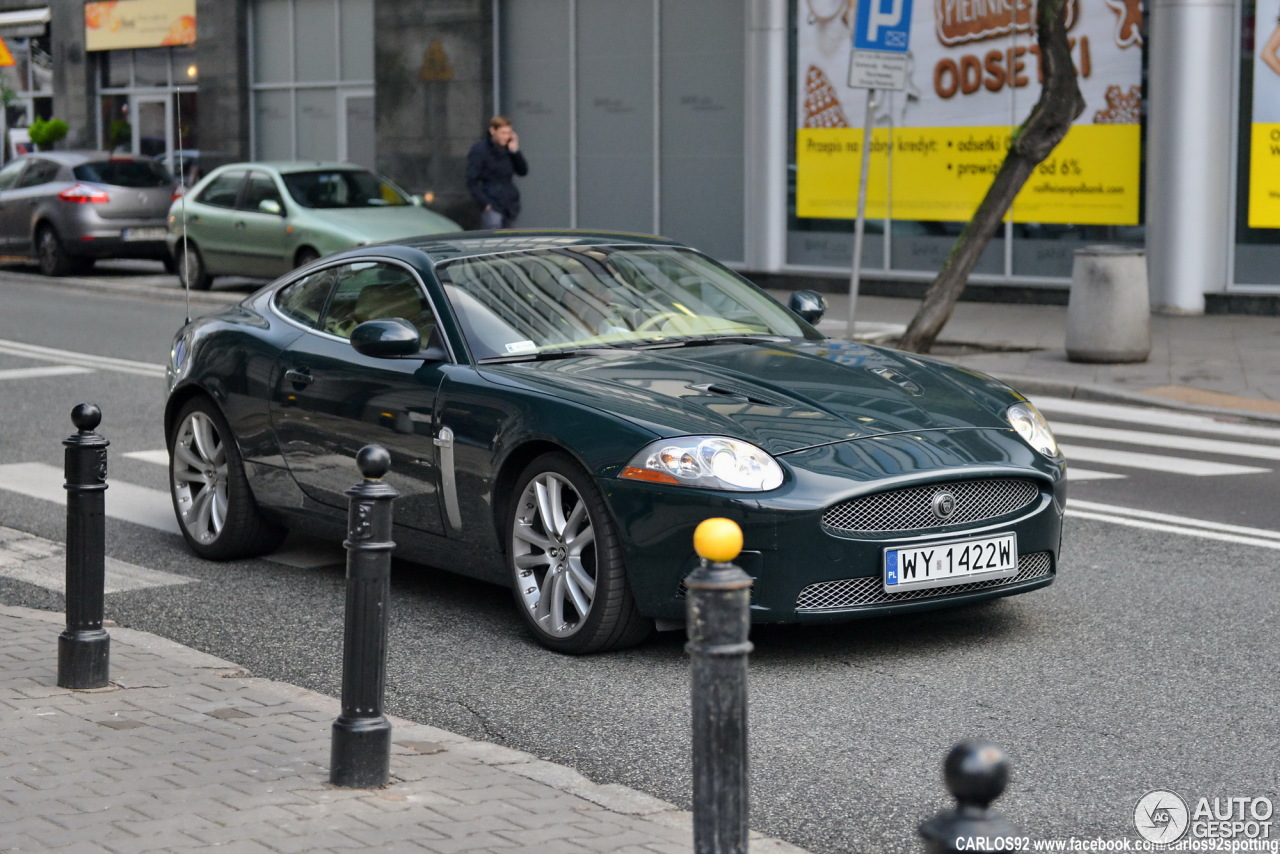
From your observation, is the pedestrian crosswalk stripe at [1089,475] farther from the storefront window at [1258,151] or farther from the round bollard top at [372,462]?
the storefront window at [1258,151]

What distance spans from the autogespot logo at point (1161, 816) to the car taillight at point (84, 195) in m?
→ 21.7

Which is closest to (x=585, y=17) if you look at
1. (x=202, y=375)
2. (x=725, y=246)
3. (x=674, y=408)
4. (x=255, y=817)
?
(x=725, y=246)

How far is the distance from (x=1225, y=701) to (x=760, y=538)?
4.89ft

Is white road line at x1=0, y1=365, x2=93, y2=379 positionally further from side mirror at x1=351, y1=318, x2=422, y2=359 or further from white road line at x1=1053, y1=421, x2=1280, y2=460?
side mirror at x1=351, y1=318, x2=422, y2=359

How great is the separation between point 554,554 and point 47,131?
1129 inches

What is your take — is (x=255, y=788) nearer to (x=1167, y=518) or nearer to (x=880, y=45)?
(x=1167, y=518)

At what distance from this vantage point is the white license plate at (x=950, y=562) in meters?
5.76

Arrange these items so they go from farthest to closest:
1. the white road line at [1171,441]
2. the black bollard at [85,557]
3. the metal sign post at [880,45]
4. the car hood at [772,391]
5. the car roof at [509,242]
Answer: the metal sign post at [880,45] < the white road line at [1171,441] < the car roof at [509,242] < the car hood at [772,391] < the black bollard at [85,557]

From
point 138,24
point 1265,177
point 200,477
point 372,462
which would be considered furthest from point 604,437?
point 138,24

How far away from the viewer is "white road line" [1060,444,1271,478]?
998cm

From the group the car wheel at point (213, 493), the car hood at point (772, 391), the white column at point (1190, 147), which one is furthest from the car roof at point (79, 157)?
the car hood at point (772, 391)

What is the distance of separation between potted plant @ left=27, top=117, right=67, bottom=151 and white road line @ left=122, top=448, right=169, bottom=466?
23071mm

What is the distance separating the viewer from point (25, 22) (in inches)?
1420

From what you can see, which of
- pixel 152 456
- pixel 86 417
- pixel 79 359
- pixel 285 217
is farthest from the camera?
pixel 285 217
